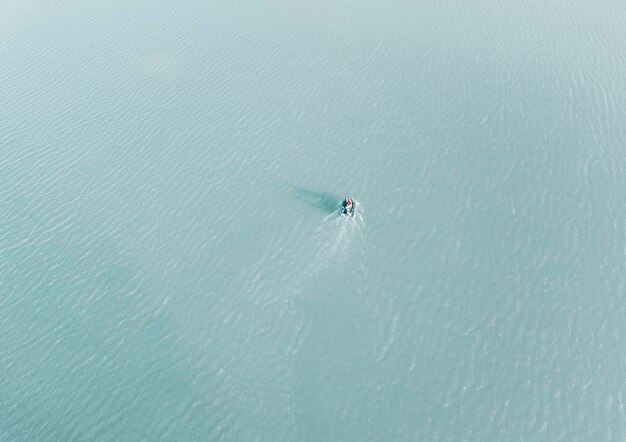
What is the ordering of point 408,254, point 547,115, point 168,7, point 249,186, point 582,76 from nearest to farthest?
point 408,254
point 249,186
point 547,115
point 582,76
point 168,7

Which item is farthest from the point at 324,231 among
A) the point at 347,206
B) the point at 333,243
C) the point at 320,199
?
the point at 320,199

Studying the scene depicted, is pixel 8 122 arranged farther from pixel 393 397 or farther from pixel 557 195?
pixel 557 195

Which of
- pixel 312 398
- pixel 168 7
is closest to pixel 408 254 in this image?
pixel 312 398

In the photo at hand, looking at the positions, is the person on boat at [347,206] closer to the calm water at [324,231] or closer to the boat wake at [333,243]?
the boat wake at [333,243]

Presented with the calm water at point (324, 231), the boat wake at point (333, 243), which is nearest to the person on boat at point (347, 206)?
the boat wake at point (333, 243)

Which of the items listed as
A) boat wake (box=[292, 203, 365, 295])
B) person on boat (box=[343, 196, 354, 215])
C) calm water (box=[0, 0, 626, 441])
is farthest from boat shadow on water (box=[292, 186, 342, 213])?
person on boat (box=[343, 196, 354, 215])
